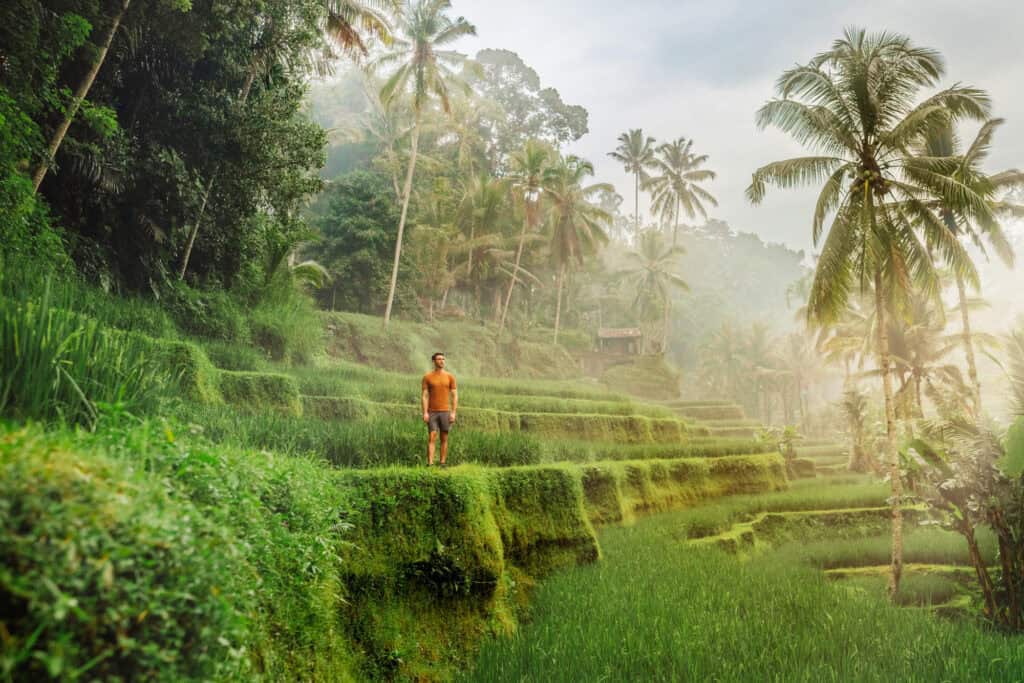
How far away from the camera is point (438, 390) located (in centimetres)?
741

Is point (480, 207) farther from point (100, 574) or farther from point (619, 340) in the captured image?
point (100, 574)

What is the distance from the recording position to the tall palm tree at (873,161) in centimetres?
1084

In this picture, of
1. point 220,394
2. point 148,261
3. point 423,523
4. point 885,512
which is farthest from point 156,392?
point 885,512

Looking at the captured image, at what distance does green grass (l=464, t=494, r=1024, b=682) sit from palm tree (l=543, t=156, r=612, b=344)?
937 inches

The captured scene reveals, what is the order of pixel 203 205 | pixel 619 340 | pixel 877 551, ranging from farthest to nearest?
1. pixel 619 340
2. pixel 203 205
3. pixel 877 551

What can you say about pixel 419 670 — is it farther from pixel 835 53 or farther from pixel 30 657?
pixel 835 53

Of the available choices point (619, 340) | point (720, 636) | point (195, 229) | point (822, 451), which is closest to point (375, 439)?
point (720, 636)

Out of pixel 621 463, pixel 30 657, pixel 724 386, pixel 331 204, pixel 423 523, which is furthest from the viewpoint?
pixel 724 386

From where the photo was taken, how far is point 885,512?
15.1 metres

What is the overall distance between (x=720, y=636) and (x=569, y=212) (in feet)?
86.7

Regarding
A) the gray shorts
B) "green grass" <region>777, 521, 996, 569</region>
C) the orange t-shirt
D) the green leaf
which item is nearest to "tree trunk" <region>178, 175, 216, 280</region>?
the orange t-shirt

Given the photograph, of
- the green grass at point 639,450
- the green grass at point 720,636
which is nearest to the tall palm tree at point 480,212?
the green grass at point 639,450

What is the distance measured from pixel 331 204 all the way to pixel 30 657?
2445 cm

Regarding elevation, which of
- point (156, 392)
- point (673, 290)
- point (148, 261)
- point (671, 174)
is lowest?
point (156, 392)
